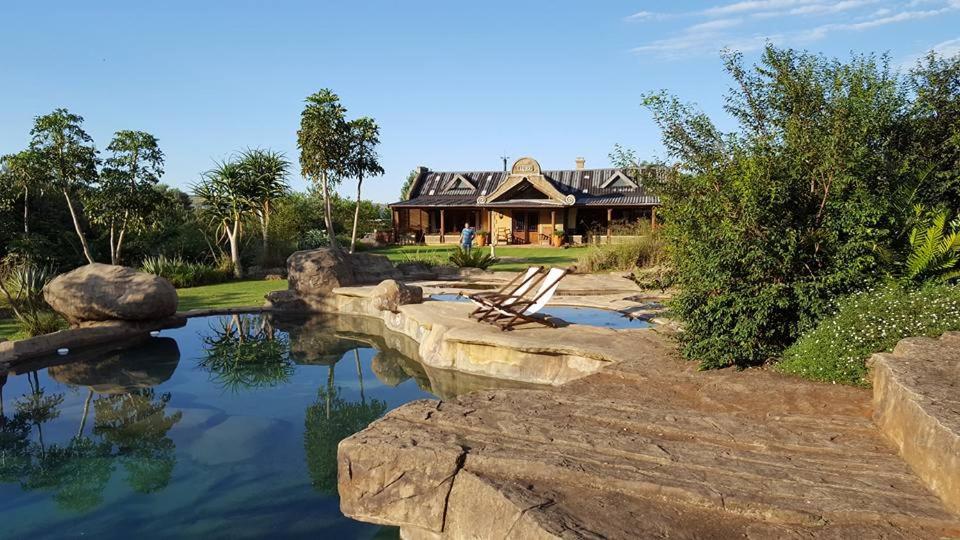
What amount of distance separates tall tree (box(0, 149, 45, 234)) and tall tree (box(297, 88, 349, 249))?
735 centimetres

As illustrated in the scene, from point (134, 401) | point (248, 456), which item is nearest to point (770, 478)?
point (248, 456)

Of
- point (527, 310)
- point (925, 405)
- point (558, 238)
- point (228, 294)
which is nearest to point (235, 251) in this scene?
point (228, 294)

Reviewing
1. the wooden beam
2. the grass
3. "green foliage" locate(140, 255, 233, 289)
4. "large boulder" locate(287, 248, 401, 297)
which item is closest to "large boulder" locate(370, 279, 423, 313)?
"large boulder" locate(287, 248, 401, 297)

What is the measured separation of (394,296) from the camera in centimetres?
1146

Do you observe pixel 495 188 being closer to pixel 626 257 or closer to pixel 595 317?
pixel 626 257

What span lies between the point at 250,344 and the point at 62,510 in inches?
227

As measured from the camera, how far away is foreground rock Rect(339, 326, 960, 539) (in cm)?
330

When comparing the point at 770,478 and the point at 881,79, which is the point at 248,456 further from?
the point at 881,79

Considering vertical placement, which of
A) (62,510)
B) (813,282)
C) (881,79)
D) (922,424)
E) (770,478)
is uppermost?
(881,79)

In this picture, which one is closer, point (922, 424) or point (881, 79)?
point (922, 424)

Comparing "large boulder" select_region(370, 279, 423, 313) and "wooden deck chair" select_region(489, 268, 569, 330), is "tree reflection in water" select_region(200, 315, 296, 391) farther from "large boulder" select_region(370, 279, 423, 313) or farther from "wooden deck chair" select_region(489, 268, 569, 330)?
"wooden deck chair" select_region(489, 268, 569, 330)

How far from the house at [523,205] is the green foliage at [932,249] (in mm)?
21708

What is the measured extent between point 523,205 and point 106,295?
2059 centimetres

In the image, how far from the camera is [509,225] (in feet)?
104
